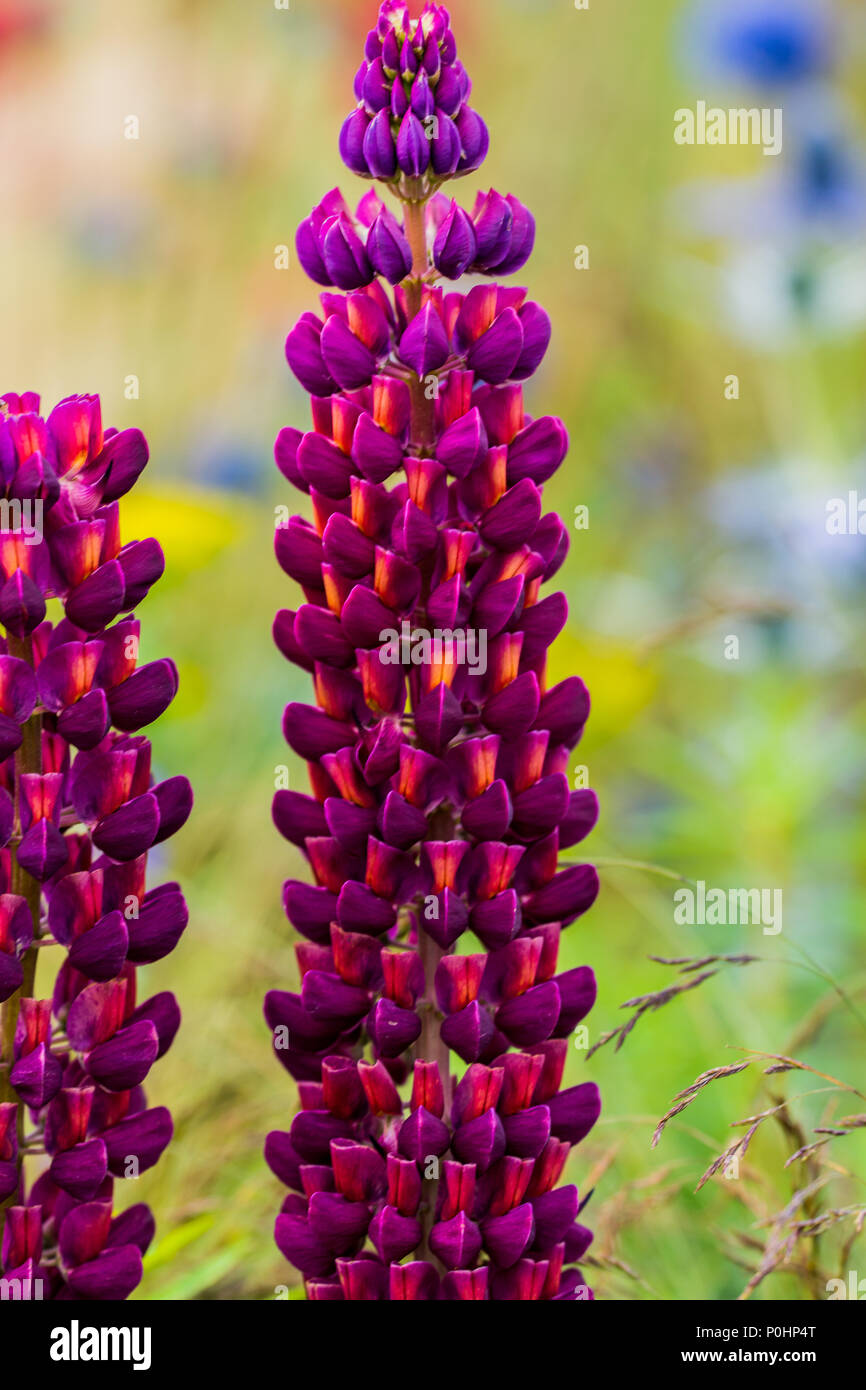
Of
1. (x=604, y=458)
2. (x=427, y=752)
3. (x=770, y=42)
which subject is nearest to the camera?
(x=427, y=752)

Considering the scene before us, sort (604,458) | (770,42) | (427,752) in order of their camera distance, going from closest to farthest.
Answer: (427,752)
(770,42)
(604,458)

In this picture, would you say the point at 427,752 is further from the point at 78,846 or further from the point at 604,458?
the point at 604,458

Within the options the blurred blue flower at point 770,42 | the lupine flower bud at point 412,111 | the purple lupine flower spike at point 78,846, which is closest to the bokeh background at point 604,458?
the blurred blue flower at point 770,42

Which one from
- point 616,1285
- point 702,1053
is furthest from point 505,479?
point 702,1053

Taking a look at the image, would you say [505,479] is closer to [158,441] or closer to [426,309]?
[426,309]

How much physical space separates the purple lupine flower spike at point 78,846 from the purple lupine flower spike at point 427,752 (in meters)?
0.08

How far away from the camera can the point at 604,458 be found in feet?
9.70

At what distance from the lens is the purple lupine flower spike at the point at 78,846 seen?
0.73 metres

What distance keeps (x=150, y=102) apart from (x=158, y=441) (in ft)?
1.95

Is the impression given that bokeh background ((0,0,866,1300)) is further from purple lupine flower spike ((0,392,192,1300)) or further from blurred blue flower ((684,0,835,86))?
purple lupine flower spike ((0,392,192,1300))

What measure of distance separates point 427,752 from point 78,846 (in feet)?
0.62

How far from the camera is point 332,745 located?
780mm

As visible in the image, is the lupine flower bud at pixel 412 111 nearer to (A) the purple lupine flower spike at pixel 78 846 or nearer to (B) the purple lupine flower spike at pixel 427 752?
(B) the purple lupine flower spike at pixel 427 752

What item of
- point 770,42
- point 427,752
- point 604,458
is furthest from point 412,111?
point 604,458
